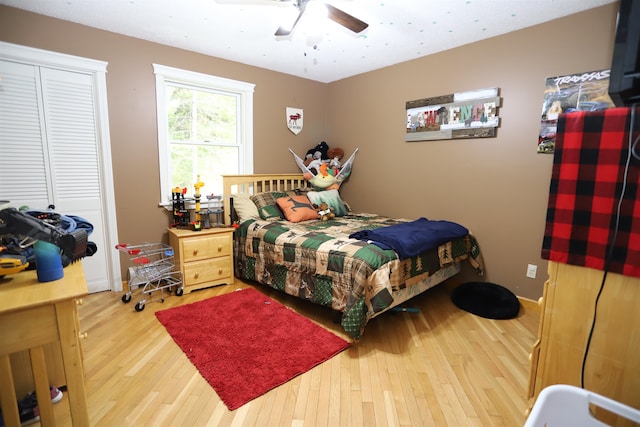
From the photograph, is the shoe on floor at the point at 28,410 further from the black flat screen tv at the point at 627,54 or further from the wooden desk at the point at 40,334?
the black flat screen tv at the point at 627,54

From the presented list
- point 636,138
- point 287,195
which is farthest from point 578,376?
point 287,195

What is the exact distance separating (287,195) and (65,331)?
278 centimetres

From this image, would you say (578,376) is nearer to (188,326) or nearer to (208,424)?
(208,424)

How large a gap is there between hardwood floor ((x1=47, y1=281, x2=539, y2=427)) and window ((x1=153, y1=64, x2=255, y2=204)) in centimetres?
155

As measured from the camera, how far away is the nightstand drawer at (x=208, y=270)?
118 inches

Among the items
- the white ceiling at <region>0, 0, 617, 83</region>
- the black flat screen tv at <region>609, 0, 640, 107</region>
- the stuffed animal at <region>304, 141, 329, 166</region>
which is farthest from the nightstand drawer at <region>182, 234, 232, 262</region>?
the black flat screen tv at <region>609, 0, 640, 107</region>

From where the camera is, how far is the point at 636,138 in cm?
98

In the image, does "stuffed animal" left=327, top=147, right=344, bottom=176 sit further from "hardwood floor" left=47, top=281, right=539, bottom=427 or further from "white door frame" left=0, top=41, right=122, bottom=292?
"white door frame" left=0, top=41, right=122, bottom=292

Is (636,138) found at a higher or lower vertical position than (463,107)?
lower

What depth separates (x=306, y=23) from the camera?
266cm

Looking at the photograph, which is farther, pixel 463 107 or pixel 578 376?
pixel 463 107

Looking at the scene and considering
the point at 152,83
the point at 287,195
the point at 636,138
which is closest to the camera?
the point at 636,138

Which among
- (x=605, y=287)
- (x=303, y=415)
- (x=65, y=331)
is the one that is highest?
(x=605, y=287)

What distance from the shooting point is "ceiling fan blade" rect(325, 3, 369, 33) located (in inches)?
81.4
